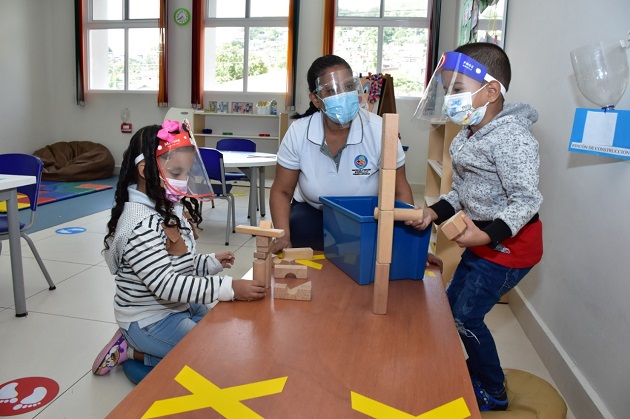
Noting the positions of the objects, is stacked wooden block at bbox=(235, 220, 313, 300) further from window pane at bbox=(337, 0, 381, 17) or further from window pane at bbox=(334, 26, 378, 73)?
window pane at bbox=(337, 0, 381, 17)

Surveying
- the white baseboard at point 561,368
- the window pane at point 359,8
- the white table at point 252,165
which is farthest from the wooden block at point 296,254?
the window pane at point 359,8

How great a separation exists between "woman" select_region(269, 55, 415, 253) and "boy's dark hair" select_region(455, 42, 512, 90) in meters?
0.47

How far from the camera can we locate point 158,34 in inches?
281

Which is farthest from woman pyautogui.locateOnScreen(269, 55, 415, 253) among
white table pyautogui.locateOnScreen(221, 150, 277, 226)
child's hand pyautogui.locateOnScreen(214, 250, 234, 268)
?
white table pyautogui.locateOnScreen(221, 150, 277, 226)

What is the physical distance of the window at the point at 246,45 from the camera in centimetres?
687

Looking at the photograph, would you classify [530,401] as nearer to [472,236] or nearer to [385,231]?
[472,236]

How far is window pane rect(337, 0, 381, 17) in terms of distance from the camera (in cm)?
661

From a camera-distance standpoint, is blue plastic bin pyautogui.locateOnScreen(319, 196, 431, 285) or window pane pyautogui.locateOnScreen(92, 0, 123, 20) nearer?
blue plastic bin pyautogui.locateOnScreen(319, 196, 431, 285)

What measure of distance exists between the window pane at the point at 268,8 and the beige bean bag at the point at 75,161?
3126 mm

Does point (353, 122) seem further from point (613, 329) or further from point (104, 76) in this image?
point (104, 76)

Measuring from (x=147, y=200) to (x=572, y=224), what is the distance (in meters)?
1.56

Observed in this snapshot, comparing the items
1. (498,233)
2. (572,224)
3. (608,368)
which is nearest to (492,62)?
(498,233)

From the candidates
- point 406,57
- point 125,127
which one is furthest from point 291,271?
point 125,127

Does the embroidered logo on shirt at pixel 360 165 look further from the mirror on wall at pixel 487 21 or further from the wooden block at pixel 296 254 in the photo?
the mirror on wall at pixel 487 21
